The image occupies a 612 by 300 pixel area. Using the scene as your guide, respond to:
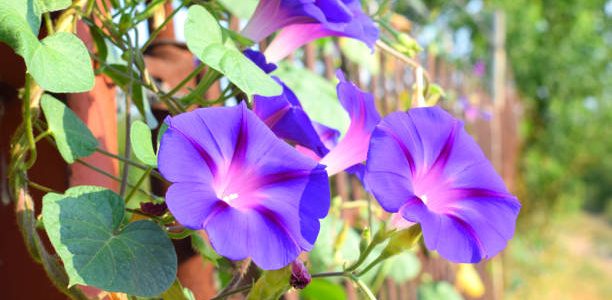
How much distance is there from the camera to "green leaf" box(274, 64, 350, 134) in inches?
39.4

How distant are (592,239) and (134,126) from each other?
1100 cm

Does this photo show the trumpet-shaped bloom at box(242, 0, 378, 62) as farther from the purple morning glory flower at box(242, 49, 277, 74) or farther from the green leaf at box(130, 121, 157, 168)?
the green leaf at box(130, 121, 157, 168)

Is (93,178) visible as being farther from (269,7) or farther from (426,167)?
(426,167)

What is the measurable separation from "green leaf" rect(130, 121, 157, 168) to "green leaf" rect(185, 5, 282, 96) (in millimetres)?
77

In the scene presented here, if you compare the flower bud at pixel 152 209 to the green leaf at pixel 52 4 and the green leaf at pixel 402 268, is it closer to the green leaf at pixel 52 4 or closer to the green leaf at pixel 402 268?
the green leaf at pixel 52 4

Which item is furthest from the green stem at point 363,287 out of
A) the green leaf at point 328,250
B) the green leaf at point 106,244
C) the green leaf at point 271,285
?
the green leaf at point 328,250

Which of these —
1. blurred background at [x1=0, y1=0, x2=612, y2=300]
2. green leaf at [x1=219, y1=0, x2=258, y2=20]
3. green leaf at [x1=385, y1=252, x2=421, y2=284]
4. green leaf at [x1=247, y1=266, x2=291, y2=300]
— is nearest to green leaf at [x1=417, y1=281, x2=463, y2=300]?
blurred background at [x1=0, y1=0, x2=612, y2=300]

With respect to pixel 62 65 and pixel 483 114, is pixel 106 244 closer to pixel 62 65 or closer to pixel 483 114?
pixel 62 65

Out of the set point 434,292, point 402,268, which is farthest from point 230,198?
point 434,292

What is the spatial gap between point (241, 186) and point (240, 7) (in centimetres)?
35

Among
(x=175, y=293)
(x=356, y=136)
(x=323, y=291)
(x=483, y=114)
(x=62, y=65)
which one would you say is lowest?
(x=483, y=114)

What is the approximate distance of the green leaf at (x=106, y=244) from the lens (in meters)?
0.53

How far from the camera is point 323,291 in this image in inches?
50.5

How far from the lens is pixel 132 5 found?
0.77 metres
